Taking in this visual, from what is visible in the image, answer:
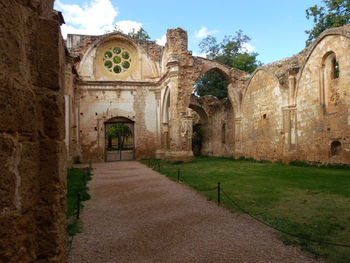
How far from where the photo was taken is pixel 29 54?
1662 mm

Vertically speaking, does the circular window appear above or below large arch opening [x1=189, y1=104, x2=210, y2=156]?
above

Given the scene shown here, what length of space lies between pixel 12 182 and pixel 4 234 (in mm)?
270

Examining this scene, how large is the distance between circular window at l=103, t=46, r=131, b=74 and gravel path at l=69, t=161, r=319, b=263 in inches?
580

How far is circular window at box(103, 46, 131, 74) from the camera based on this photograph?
19.2 m

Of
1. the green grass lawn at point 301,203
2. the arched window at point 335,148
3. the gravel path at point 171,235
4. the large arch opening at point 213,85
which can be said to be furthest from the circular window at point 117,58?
the gravel path at point 171,235

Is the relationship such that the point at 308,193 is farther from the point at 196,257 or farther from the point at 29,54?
the point at 29,54

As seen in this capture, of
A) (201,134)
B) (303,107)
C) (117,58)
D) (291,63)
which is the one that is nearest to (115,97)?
(117,58)

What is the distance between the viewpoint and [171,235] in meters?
3.97

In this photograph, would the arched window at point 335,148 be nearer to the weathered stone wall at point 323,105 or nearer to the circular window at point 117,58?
the weathered stone wall at point 323,105

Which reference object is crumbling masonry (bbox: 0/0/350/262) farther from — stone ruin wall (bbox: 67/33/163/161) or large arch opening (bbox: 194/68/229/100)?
large arch opening (bbox: 194/68/229/100)

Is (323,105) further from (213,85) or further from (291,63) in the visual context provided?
(213,85)

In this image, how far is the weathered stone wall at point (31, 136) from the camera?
1.40m

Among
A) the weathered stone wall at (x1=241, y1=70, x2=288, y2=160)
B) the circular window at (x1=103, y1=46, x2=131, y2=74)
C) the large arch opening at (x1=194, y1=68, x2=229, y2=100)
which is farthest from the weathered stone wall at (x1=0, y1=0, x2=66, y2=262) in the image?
the large arch opening at (x1=194, y1=68, x2=229, y2=100)

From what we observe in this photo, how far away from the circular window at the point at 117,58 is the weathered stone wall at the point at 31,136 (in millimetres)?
18074
